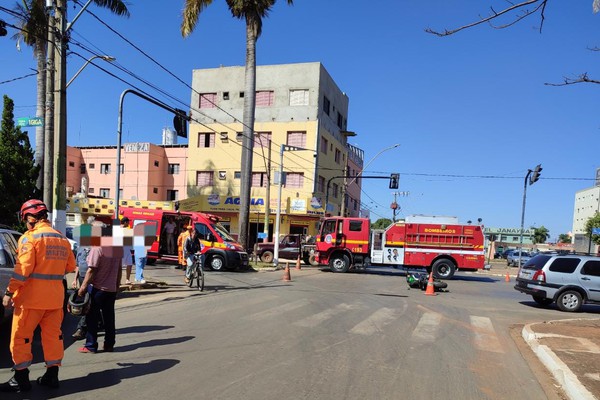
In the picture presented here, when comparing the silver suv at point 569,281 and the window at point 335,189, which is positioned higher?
the window at point 335,189

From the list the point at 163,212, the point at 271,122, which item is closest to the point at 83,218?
the point at 271,122

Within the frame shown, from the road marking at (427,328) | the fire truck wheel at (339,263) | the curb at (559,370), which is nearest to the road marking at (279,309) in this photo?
the road marking at (427,328)

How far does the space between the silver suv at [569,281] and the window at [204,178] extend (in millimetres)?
29699

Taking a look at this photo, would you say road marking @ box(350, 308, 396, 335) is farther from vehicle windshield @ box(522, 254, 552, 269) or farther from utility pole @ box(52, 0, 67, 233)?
utility pole @ box(52, 0, 67, 233)

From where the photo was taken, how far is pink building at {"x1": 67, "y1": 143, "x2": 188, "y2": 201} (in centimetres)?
4134

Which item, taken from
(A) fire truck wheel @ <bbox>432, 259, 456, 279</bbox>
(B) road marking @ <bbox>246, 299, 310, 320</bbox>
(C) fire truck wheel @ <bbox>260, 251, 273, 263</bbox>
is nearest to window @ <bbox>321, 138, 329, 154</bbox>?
(C) fire truck wheel @ <bbox>260, 251, 273, 263</bbox>

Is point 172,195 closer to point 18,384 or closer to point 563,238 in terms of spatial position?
point 18,384

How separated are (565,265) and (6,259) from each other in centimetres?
1348

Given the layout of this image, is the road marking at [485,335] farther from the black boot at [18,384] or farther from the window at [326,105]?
the window at [326,105]

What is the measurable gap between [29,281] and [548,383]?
6.27m

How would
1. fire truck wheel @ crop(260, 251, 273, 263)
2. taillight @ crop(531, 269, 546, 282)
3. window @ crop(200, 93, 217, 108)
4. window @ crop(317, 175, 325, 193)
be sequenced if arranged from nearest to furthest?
1. taillight @ crop(531, 269, 546, 282)
2. fire truck wheel @ crop(260, 251, 273, 263)
3. window @ crop(317, 175, 325, 193)
4. window @ crop(200, 93, 217, 108)

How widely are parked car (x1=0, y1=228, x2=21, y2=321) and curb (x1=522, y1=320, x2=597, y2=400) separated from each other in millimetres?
7107

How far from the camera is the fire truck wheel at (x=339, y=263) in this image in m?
21.8

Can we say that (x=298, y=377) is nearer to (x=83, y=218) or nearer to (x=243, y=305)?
(x=243, y=305)
